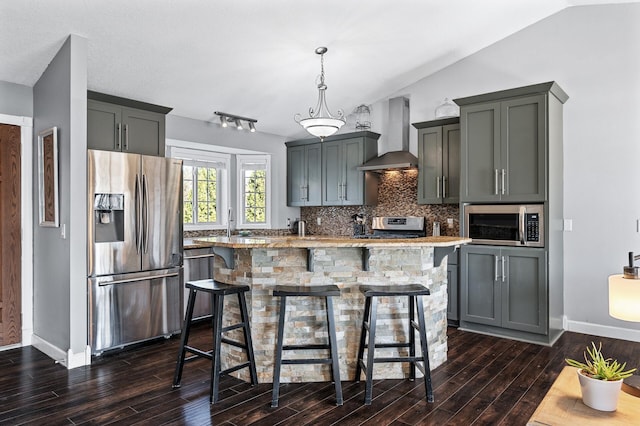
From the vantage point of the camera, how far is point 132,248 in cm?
392

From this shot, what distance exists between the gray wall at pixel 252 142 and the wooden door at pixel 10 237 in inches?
62.2

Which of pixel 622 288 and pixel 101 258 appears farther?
pixel 101 258

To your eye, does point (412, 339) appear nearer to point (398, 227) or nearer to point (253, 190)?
point (398, 227)

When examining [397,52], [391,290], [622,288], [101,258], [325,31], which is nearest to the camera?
[622,288]

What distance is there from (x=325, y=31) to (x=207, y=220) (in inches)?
114

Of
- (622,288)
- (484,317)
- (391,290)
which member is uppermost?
(622,288)

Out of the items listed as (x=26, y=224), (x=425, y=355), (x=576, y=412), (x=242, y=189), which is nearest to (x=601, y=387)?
(x=576, y=412)

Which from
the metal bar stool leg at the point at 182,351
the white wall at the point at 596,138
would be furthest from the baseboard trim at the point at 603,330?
the metal bar stool leg at the point at 182,351

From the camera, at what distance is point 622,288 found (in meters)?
1.53

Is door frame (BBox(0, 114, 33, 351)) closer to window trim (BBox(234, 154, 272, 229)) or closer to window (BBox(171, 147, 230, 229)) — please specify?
window (BBox(171, 147, 230, 229))

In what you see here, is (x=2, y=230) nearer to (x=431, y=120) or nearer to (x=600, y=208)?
(x=431, y=120)

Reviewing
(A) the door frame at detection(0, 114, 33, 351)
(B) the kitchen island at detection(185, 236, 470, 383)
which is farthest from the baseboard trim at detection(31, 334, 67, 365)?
(B) the kitchen island at detection(185, 236, 470, 383)

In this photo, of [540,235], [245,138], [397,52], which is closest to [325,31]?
[397,52]

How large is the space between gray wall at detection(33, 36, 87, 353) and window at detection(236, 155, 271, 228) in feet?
8.57
